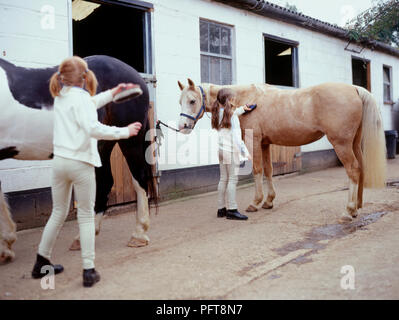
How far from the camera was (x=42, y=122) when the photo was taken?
131 inches

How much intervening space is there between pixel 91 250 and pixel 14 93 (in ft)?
5.19

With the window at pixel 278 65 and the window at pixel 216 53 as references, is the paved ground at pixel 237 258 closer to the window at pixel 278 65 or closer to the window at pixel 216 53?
the window at pixel 216 53

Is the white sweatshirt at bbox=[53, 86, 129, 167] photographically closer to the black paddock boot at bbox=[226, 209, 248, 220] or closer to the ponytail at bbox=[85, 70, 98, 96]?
the ponytail at bbox=[85, 70, 98, 96]

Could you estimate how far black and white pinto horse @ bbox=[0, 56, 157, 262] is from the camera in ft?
10.6

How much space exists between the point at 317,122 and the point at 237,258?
2404mm

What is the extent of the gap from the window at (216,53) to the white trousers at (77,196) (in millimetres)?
5010

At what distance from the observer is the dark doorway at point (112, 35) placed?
25.3ft

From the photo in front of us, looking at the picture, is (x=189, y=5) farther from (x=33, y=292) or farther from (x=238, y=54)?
(x=33, y=292)

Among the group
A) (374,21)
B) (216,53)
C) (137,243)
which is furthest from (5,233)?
(374,21)

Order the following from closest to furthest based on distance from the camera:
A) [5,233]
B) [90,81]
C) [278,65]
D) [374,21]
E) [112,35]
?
1. [90,81]
2. [5,233]
3. [112,35]
4. [374,21]
5. [278,65]

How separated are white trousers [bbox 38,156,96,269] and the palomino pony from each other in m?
2.46

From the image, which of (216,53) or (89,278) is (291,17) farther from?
(89,278)
